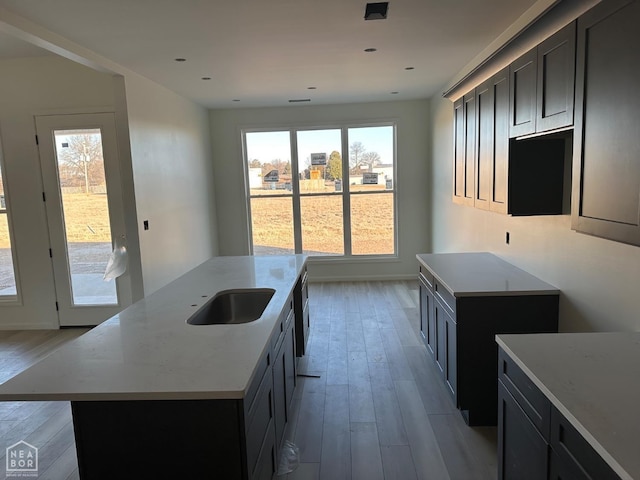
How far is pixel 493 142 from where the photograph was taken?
2.86 m

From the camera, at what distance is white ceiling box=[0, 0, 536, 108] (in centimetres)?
266

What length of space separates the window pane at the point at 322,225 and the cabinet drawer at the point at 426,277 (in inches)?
115

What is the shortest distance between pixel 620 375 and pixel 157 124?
4.55 metres

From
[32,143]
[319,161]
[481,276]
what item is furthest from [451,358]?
[32,143]

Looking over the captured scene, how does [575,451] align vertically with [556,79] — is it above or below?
below

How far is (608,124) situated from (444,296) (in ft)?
5.46

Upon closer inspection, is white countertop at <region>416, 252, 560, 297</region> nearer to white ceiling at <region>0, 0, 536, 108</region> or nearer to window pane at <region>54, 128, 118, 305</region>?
white ceiling at <region>0, 0, 536, 108</region>

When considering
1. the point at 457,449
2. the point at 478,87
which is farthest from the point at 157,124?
the point at 457,449

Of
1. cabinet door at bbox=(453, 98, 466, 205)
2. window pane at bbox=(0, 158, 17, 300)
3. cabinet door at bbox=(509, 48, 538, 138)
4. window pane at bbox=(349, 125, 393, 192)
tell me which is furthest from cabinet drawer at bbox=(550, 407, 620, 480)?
window pane at bbox=(0, 158, 17, 300)

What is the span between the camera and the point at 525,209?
2605 millimetres

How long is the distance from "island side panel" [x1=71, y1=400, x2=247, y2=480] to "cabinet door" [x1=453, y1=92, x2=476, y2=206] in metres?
2.59

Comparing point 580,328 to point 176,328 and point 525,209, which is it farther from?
point 176,328

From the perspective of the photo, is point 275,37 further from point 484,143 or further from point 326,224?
point 326,224

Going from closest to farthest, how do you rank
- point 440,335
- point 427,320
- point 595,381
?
point 595,381
point 440,335
point 427,320
